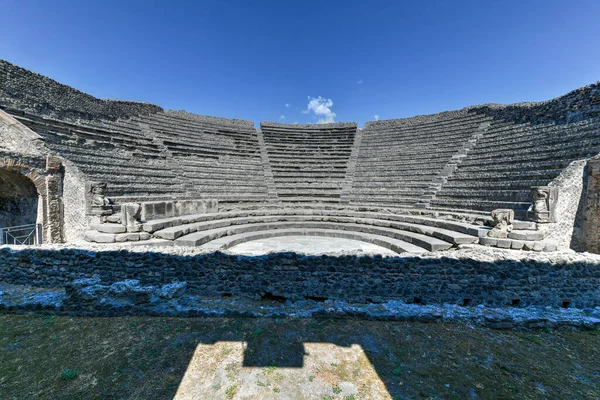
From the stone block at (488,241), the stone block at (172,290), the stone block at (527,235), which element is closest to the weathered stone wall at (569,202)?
the stone block at (527,235)

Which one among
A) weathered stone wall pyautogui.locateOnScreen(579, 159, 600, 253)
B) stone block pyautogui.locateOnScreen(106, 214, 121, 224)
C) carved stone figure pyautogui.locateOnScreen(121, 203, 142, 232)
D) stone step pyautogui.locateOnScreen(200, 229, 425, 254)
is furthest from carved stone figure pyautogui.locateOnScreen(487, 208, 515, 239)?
stone block pyautogui.locateOnScreen(106, 214, 121, 224)

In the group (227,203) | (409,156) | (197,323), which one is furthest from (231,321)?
(409,156)

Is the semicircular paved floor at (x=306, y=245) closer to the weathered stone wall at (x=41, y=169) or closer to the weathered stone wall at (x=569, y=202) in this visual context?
the weathered stone wall at (x=569, y=202)

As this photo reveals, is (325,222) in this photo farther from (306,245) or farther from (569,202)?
(569,202)

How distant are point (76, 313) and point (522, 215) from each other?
40.8 ft

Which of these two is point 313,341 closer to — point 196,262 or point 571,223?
point 196,262

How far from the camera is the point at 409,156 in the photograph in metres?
14.9

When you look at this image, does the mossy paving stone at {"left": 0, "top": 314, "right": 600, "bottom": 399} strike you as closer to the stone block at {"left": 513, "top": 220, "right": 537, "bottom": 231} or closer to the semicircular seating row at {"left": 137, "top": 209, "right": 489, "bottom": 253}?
the semicircular seating row at {"left": 137, "top": 209, "right": 489, "bottom": 253}

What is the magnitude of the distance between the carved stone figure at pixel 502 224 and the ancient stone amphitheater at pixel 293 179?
1.3 inches

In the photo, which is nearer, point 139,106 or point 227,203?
point 227,203

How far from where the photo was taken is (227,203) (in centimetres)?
1212

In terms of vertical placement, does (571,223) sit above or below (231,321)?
above

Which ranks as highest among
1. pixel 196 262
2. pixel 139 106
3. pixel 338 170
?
pixel 139 106

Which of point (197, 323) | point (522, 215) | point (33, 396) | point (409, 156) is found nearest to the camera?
point (33, 396)
